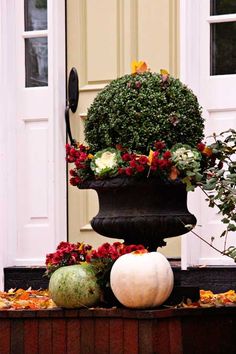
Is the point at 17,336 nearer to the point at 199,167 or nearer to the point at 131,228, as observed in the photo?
the point at 131,228

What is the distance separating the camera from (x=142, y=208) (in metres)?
4.30

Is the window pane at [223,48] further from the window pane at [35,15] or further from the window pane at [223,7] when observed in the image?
the window pane at [35,15]

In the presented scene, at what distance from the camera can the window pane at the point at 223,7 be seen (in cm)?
546

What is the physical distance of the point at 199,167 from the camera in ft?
14.2

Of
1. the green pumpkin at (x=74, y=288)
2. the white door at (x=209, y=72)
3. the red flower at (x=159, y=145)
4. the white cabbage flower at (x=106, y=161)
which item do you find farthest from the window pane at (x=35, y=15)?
the green pumpkin at (x=74, y=288)

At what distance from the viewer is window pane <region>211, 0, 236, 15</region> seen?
5.46 metres

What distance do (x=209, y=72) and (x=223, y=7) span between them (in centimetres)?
36

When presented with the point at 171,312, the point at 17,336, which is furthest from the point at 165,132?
the point at 17,336

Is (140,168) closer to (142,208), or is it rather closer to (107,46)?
(142,208)

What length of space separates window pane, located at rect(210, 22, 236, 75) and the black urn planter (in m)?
1.31

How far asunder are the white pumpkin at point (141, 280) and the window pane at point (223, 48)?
5.43ft

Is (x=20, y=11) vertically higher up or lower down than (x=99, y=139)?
higher up

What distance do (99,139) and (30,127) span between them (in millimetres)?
1584

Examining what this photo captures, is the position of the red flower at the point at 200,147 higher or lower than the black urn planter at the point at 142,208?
higher
